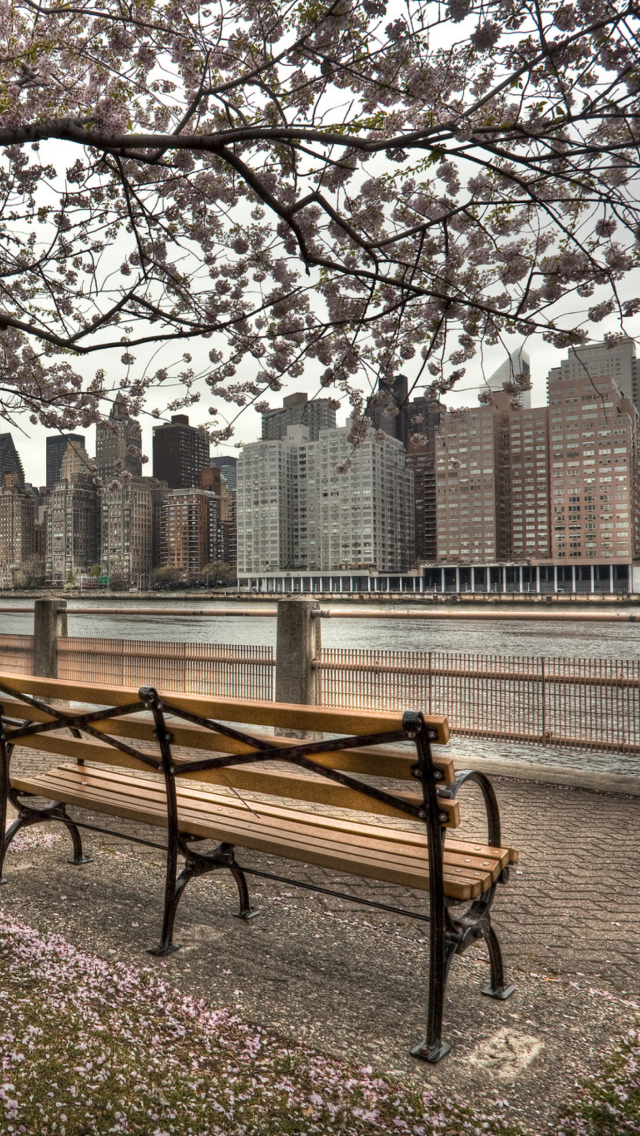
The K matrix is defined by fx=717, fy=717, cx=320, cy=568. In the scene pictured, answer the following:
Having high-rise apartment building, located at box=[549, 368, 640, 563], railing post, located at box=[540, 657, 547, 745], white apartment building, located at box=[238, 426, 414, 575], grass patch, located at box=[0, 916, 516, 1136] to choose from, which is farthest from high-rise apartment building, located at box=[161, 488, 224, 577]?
grass patch, located at box=[0, 916, 516, 1136]

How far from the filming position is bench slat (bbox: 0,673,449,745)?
2498 millimetres

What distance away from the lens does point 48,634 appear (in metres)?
10.3

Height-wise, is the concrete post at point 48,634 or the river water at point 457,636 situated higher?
the concrete post at point 48,634

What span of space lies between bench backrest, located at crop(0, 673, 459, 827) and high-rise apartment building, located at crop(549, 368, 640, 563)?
145452 millimetres

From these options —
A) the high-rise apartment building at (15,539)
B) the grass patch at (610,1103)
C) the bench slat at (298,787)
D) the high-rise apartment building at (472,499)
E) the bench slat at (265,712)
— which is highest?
the high-rise apartment building at (472,499)

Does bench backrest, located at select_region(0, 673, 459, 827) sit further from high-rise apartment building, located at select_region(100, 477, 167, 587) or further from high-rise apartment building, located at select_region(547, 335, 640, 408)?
high-rise apartment building, located at select_region(100, 477, 167, 587)

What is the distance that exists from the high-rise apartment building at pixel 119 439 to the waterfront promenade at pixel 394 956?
558 centimetres

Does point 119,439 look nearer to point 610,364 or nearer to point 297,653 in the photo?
point 297,653

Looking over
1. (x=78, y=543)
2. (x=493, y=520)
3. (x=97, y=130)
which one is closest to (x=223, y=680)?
(x=97, y=130)

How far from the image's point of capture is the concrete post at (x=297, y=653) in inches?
297

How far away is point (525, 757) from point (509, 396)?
462 cm

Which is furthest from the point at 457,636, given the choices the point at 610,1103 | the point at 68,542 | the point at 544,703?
the point at 68,542

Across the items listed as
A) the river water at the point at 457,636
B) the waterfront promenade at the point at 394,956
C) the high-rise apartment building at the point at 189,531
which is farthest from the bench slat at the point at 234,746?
the high-rise apartment building at the point at 189,531

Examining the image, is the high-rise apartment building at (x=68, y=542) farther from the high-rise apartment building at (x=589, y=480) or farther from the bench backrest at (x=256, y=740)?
the bench backrest at (x=256, y=740)
